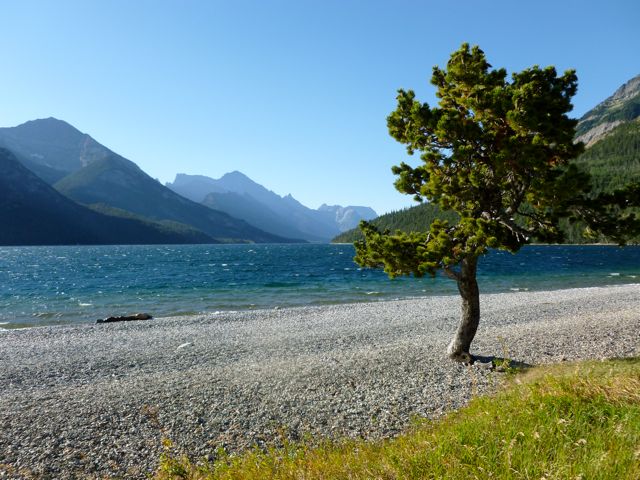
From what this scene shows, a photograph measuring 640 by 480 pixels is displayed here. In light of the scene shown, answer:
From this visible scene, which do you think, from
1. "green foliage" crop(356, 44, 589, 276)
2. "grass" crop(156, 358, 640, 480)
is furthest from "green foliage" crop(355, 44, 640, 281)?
"grass" crop(156, 358, 640, 480)

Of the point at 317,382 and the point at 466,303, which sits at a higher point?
the point at 466,303

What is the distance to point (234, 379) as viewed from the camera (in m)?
14.3

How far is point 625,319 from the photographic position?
22484 mm

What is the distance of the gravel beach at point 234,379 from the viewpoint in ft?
31.9

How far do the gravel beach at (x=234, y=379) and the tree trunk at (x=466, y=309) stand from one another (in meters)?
0.68

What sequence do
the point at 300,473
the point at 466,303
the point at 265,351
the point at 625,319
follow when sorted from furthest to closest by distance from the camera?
the point at 625,319 → the point at 265,351 → the point at 466,303 → the point at 300,473

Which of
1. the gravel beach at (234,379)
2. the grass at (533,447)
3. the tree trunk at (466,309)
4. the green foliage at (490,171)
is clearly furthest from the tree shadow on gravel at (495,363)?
the grass at (533,447)

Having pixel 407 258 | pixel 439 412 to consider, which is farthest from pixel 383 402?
pixel 407 258

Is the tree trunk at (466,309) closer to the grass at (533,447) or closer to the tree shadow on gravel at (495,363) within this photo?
→ the tree shadow on gravel at (495,363)

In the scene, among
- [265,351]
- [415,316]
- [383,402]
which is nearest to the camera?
[383,402]

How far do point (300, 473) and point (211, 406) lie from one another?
7.35 metres

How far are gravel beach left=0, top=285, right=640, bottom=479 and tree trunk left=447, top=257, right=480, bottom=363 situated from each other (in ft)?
2.22

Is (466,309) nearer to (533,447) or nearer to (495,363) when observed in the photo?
(495,363)

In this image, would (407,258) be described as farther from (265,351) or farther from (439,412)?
(265,351)
